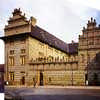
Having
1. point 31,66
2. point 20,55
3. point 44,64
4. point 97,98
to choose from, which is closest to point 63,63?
point 44,64

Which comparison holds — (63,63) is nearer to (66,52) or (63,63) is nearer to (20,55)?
(20,55)

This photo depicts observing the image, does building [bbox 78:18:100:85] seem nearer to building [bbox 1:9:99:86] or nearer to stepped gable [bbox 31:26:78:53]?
building [bbox 1:9:99:86]

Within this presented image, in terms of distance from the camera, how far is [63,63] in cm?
1337

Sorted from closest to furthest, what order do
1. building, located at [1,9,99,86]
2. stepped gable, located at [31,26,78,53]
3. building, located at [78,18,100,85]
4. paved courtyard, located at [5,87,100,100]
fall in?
1. paved courtyard, located at [5,87,100,100]
2. building, located at [78,18,100,85]
3. building, located at [1,9,99,86]
4. stepped gable, located at [31,26,78,53]

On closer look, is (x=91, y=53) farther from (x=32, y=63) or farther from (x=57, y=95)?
(x=32, y=63)

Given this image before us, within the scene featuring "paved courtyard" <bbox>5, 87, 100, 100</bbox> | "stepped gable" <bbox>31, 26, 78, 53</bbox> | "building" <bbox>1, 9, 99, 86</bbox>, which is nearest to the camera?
"paved courtyard" <bbox>5, 87, 100, 100</bbox>

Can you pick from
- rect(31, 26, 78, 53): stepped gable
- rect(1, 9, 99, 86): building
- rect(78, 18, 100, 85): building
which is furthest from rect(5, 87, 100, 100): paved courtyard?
rect(31, 26, 78, 53): stepped gable

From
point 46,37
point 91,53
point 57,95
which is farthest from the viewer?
point 46,37

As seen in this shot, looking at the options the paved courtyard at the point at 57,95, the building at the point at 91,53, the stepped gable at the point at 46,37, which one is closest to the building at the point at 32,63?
the stepped gable at the point at 46,37

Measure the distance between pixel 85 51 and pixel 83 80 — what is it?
89.4 inches

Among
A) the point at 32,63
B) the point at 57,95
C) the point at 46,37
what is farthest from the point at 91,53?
the point at 46,37

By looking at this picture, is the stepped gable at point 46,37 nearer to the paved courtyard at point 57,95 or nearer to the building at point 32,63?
the building at point 32,63

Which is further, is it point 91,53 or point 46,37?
point 46,37

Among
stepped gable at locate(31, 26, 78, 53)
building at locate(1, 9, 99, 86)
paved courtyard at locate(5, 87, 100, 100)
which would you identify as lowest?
paved courtyard at locate(5, 87, 100, 100)
